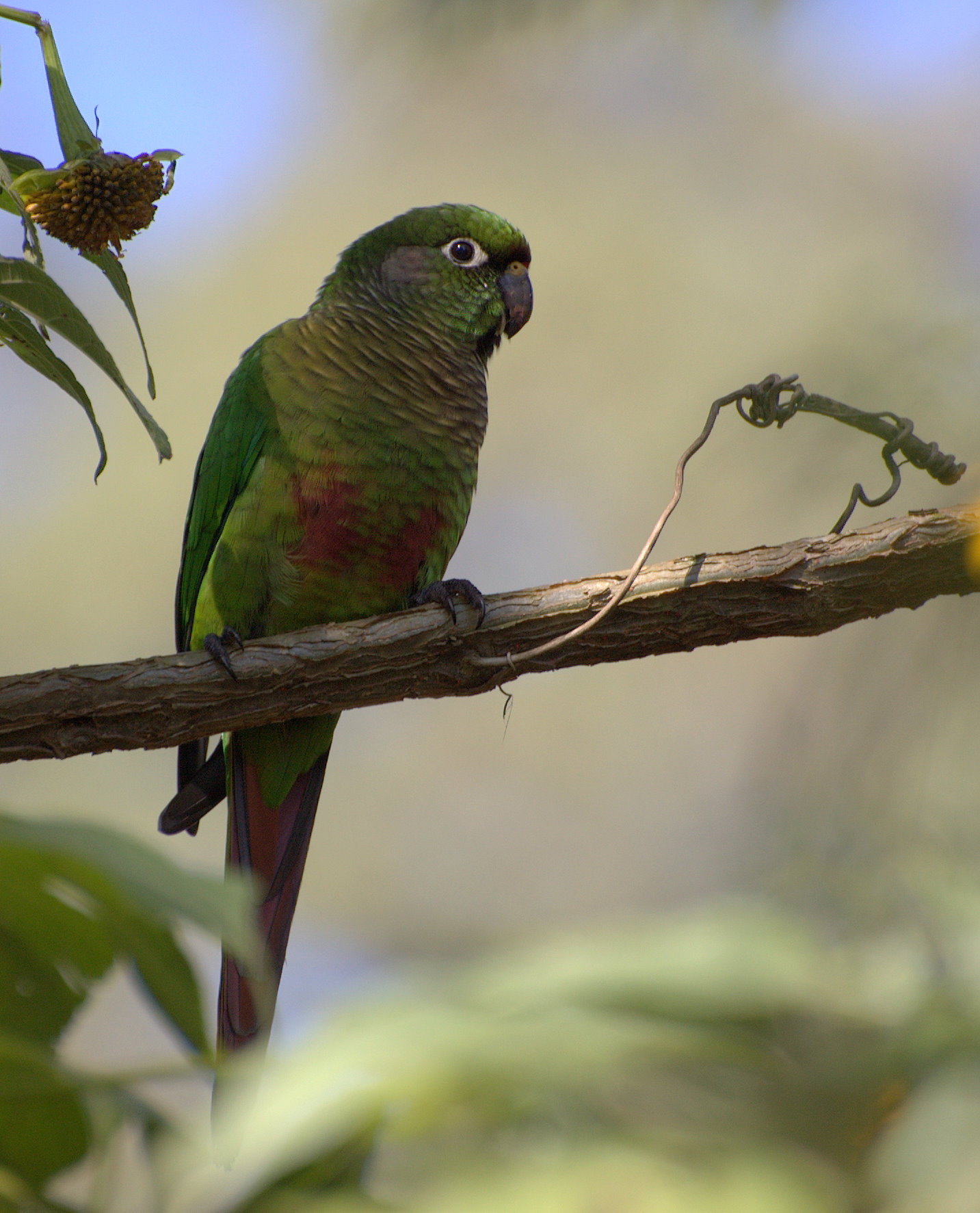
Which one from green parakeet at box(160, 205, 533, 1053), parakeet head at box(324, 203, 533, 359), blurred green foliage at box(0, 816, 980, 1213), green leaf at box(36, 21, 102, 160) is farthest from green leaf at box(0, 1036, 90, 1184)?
parakeet head at box(324, 203, 533, 359)

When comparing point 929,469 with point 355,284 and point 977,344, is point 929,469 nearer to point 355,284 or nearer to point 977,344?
point 977,344

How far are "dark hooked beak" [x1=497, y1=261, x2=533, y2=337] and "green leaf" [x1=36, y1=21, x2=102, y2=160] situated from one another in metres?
1.31

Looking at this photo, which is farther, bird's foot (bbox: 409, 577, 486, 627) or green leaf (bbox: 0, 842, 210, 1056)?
bird's foot (bbox: 409, 577, 486, 627)

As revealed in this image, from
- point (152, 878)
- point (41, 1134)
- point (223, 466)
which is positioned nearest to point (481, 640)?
point (223, 466)

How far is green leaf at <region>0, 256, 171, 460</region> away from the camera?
0.92 m

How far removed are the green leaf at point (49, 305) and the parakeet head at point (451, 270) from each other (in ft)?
4.21

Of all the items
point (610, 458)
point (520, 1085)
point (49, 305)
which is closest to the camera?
point (520, 1085)

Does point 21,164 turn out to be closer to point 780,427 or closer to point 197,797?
point 780,427

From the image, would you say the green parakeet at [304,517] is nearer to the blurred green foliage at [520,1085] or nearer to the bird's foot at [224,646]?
the bird's foot at [224,646]

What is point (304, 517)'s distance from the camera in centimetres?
188

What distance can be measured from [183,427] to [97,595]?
1.02 meters

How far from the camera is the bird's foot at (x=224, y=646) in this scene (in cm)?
160

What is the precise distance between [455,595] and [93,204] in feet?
2.67

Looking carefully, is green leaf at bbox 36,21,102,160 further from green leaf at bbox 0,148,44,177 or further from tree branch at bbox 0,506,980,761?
tree branch at bbox 0,506,980,761
